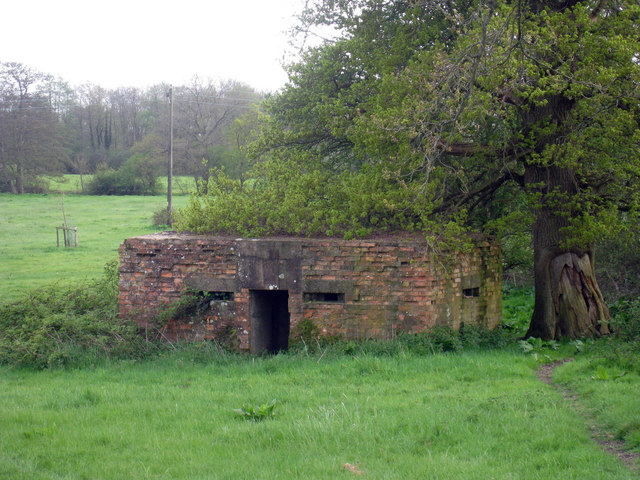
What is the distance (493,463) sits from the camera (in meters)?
5.03

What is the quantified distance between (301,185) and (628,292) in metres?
7.68

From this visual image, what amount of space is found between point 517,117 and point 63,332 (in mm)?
8666

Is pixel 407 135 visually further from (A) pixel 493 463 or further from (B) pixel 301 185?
(A) pixel 493 463

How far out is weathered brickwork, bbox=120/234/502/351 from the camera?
392 inches

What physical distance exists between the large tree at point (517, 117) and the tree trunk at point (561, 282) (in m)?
0.02

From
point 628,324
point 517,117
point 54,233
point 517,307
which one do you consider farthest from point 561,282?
point 54,233

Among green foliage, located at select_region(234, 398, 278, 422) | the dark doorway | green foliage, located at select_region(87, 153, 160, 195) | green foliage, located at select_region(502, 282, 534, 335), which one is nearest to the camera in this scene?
green foliage, located at select_region(234, 398, 278, 422)

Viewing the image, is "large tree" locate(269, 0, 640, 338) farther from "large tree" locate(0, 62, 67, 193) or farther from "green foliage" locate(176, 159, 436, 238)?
"large tree" locate(0, 62, 67, 193)

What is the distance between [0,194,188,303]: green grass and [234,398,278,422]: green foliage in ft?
31.0

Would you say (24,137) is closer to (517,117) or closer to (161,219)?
(161,219)

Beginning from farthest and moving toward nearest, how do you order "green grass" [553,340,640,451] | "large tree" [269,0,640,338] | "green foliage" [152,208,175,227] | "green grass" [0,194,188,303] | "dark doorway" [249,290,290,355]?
"green foliage" [152,208,175,227]
"green grass" [0,194,188,303]
"dark doorway" [249,290,290,355]
"large tree" [269,0,640,338]
"green grass" [553,340,640,451]

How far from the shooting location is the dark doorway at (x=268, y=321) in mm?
10648

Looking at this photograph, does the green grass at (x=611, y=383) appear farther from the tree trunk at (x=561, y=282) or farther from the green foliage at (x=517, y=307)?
the green foliage at (x=517, y=307)

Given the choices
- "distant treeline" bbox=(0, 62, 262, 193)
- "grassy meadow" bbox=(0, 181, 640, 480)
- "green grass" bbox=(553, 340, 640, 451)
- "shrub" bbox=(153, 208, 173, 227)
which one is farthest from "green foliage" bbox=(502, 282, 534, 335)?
"distant treeline" bbox=(0, 62, 262, 193)
